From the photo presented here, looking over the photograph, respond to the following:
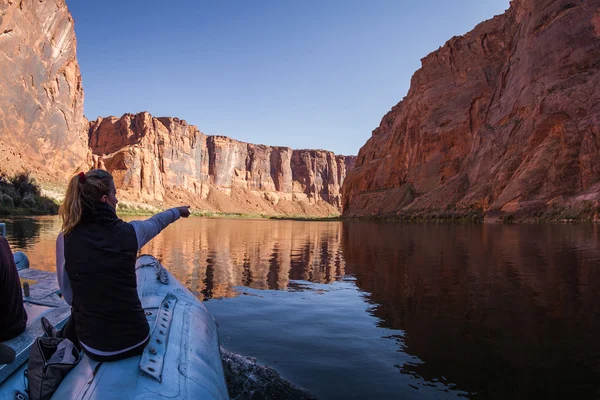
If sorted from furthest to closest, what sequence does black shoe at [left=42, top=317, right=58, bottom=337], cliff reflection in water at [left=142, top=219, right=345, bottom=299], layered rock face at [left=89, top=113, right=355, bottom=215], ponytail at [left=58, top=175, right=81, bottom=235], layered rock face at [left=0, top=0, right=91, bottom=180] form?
1. layered rock face at [left=89, top=113, right=355, bottom=215]
2. layered rock face at [left=0, top=0, right=91, bottom=180]
3. cliff reflection in water at [left=142, top=219, right=345, bottom=299]
4. black shoe at [left=42, top=317, right=58, bottom=337]
5. ponytail at [left=58, top=175, right=81, bottom=235]

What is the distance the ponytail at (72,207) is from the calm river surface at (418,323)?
3.10 meters

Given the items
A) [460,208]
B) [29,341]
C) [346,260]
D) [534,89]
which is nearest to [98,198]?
[29,341]

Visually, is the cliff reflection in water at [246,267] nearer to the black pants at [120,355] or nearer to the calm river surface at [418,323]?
the calm river surface at [418,323]

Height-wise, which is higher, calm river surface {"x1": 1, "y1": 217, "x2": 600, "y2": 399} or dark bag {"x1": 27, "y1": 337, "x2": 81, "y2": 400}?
dark bag {"x1": 27, "y1": 337, "x2": 81, "y2": 400}

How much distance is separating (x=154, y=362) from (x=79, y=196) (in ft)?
4.07

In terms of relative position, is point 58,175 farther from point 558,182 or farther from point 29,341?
point 29,341

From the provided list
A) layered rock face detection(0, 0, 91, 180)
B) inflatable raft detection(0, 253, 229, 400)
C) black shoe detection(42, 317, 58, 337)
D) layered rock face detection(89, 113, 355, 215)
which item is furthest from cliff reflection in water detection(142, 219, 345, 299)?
layered rock face detection(89, 113, 355, 215)

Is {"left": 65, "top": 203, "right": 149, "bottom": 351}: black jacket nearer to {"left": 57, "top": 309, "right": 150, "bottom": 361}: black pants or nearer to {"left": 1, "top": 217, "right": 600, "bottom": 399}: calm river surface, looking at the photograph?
{"left": 57, "top": 309, "right": 150, "bottom": 361}: black pants

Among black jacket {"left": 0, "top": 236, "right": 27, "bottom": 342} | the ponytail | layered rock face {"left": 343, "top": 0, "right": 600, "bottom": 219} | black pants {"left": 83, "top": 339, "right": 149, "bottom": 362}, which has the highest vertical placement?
layered rock face {"left": 343, "top": 0, "right": 600, "bottom": 219}

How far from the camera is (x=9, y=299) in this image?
10.1 ft

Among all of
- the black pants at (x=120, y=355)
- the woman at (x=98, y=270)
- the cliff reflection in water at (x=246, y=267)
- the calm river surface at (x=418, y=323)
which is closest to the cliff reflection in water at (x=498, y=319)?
the calm river surface at (x=418, y=323)

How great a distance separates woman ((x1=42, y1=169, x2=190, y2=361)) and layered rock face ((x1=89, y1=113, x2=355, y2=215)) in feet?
410

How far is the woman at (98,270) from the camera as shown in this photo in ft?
8.91

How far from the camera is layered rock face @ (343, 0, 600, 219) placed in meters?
40.6
